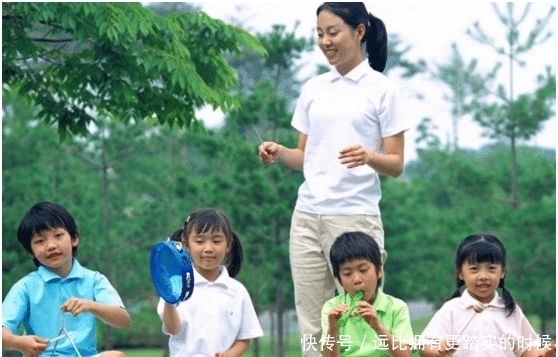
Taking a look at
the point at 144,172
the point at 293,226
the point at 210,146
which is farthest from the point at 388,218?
the point at 293,226

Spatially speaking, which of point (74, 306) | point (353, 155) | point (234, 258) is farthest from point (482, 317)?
point (74, 306)

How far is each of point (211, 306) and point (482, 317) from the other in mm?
1260

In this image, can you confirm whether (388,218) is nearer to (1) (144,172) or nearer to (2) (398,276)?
(2) (398,276)

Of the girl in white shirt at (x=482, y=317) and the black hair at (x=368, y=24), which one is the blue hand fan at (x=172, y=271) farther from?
the black hair at (x=368, y=24)

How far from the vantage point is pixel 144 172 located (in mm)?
28078

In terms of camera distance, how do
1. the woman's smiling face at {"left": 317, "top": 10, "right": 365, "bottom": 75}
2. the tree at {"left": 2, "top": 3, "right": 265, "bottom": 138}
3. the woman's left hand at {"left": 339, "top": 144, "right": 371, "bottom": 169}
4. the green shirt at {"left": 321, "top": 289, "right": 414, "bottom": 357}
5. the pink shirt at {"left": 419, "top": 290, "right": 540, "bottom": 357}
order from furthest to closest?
the tree at {"left": 2, "top": 3, "right": 265, "bottom": 138} < the woman's smiling face at {"left": 317, "top": 10, "right": 365, "bottom": 75} < the pink shirt at {"left": 419, "top": 290, "right": 540, "bottom": 357} < the green shirt at {"left": 321, "top": 289, "right": 414, "bottom": 357} < the woman's left hand at {"left": 339, "top": 144, "right": 371, "bottom": 169}

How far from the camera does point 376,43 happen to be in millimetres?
6965

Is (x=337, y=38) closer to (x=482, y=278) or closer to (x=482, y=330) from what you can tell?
(x=482, y=278)

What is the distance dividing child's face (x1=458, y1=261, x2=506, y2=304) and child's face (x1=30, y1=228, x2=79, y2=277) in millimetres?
1841

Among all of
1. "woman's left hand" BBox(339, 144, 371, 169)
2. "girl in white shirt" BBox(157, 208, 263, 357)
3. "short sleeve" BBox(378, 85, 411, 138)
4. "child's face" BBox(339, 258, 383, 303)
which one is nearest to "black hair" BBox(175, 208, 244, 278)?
"girl in white shirt" BBox(157, 208, 263, 357)

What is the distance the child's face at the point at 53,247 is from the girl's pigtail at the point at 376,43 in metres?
1.71

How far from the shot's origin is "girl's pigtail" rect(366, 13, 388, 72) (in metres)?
6.92

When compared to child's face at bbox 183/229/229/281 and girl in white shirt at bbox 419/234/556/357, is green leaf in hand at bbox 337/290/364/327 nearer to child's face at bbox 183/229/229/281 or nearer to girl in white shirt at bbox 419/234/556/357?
girl in white shirt at bbox 419/234/556/357

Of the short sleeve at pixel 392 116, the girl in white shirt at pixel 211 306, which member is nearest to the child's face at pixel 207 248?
the girl in white shirt at pixel 211 306
